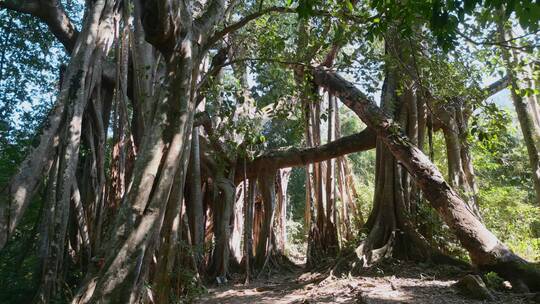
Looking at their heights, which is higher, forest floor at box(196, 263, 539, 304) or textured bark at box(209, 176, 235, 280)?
textured bark at box(209, 176, 235, 280)

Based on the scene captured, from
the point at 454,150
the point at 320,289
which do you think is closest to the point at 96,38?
the point at 320,289

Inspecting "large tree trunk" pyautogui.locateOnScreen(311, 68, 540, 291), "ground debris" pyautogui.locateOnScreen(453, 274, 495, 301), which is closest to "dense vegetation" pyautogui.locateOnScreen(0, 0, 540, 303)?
"large tree trunk" pyautogui.locateOnScreen(311, 68, 540, 291)

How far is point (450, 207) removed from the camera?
181 inches

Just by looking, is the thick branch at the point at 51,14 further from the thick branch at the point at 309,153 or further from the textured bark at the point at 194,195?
the thick branch at the point at 309,153

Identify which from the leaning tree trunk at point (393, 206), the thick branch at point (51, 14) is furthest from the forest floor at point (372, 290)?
the thick branch at point (51, 14)

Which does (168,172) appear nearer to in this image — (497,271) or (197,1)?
(497,271)

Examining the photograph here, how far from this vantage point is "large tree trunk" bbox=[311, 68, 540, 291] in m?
4.10

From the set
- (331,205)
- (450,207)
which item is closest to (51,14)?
(331,205)

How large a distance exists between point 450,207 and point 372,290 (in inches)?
46.8

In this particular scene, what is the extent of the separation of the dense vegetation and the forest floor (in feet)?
0.93

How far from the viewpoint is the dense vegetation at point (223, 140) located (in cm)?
269

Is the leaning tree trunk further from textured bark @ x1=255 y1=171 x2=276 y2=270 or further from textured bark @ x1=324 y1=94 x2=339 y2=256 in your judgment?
textured bark @ x1=255 y1=171 x2=276 y2=270

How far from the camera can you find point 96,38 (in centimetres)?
474

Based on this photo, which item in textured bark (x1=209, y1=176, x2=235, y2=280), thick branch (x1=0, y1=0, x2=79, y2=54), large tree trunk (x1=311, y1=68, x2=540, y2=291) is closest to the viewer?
large tree trunk (x1=311, y1=68, x2=540, y2=291)
